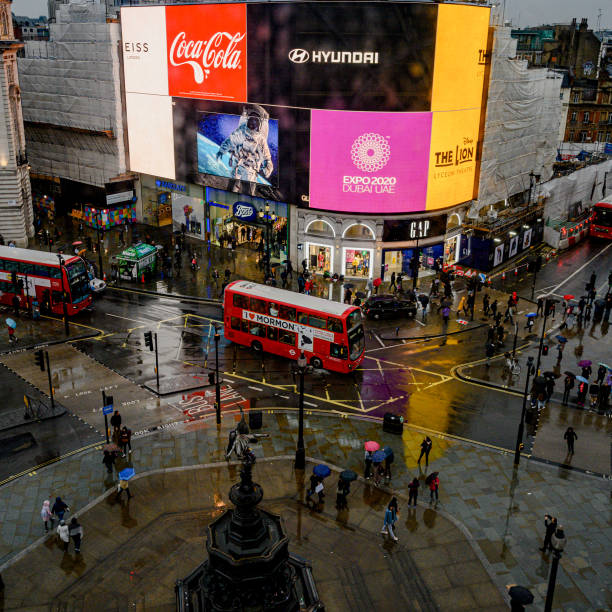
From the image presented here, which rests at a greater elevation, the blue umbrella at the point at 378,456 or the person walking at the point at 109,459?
the blue umbrella at the point at 378,456

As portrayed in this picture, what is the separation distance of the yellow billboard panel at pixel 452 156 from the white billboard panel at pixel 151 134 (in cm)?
2516

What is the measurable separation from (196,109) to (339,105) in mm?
15110

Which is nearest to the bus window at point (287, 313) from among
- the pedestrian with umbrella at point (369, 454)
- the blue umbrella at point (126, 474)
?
the pedestrian with umbrella at point (369, 454)

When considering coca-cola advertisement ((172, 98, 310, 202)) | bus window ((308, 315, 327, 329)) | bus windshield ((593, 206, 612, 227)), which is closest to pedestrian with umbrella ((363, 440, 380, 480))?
bus window ((308, 315, 327, 329))

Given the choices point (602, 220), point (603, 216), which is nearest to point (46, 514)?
point (602, 220)

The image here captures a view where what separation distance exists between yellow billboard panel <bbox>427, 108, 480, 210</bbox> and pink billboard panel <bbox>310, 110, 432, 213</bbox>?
3.15ft

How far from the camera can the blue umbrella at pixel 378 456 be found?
27.4m

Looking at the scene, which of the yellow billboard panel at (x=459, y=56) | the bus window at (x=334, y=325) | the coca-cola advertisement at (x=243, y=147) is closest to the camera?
the bus window at (x=334, y=325)

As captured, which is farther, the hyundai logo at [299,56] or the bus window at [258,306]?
the hyundai logo at [299,56]

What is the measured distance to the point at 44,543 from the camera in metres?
24.3

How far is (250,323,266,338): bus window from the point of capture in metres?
40.8

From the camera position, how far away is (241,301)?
41375 mm

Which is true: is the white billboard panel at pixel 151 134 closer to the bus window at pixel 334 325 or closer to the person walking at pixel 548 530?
the bus window at pixel 334 325

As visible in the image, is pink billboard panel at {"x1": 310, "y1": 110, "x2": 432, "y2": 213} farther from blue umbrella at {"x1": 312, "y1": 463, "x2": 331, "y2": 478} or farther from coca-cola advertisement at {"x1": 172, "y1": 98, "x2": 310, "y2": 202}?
blue umbrella at {"x1": 312, "y1": 463, "x2": 331, "y2": 478}
